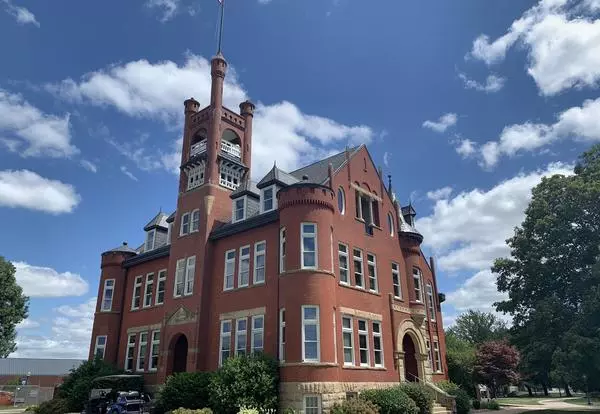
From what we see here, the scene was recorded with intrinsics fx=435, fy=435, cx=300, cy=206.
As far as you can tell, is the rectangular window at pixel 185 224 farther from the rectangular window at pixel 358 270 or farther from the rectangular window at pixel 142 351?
the rectangular window at pixel 358 270

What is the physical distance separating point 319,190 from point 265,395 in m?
11.4

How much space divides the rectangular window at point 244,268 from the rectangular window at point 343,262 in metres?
5.89

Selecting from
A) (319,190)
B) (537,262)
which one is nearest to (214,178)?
(319,190)

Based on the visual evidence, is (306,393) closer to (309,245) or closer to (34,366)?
(309,245)

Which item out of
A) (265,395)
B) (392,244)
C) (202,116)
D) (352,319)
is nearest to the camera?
(265,395)

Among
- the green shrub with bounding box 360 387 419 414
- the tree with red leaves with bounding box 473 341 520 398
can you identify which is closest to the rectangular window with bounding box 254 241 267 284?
the green shrub with bounding box 360 387 419 414

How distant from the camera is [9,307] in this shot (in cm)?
5450

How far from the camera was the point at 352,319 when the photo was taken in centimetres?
2548

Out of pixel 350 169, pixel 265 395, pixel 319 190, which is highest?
pixel 350 169

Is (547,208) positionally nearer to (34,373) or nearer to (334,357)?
(334,357)

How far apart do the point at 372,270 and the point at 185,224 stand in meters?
14.2

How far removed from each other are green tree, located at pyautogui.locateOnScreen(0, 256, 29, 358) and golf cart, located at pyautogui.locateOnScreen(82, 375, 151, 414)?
3295 cm

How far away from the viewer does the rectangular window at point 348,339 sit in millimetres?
24516

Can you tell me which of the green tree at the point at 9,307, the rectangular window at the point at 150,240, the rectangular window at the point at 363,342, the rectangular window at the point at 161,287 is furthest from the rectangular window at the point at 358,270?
the green tree at the point at 9,307
